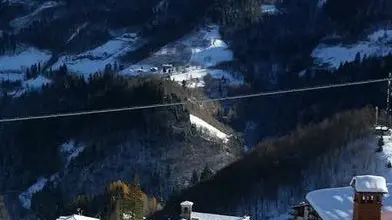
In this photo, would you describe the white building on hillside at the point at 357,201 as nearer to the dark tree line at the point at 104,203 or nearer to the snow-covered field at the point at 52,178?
the dark tree line at the point at 104,203

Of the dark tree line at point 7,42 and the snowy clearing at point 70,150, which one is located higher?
the dark tree line at point 7,42

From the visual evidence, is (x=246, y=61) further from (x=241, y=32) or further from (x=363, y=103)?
(x=363, y=103)

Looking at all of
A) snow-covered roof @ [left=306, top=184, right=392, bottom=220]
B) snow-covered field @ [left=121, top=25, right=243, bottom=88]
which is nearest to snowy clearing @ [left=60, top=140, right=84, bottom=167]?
snow-covered field @ [left=121, top=25, right=243, bottom=88]

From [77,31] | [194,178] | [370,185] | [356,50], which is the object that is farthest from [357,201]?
[77,31]

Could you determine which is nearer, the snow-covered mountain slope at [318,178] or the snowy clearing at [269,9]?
the snow-covered mountain slope at [318,178]

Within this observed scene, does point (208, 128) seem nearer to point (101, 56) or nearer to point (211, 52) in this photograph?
point (211, 52)

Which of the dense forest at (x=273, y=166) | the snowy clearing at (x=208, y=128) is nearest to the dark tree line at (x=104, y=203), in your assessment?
the dense forest at (x=273, y=166)

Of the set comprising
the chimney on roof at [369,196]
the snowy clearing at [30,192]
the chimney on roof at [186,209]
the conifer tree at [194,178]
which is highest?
the chimney on roof at [369,196]
